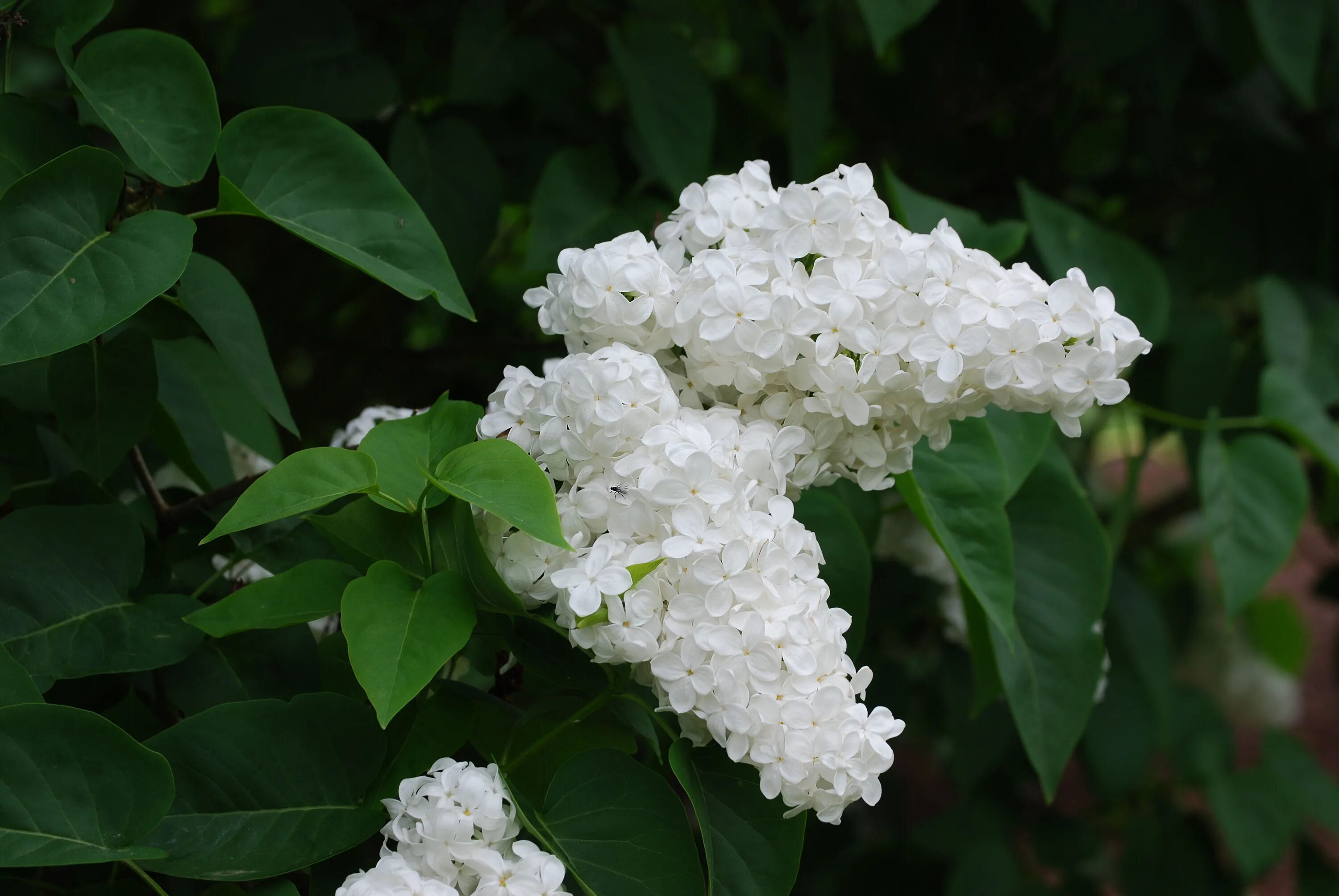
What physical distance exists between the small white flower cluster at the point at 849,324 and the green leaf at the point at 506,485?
0.10m

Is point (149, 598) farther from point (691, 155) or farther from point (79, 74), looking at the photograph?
point (691, 155)

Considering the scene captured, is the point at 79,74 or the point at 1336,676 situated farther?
the point at 1336,676

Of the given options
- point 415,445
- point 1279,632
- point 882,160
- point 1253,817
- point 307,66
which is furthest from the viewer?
point 1279,632

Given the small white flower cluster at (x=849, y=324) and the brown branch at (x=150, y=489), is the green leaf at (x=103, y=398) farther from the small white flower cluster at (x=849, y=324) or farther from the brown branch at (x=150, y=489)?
the small white flower cluster at (x=849, y=324)

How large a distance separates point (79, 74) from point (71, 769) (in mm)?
412

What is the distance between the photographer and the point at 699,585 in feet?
1.70

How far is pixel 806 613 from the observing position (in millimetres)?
525

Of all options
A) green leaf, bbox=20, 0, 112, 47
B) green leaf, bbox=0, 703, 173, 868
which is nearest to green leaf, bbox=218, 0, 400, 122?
green leaf, bbox=20, 0, 112, 47

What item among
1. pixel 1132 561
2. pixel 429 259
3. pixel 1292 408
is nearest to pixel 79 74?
pixel 429 259

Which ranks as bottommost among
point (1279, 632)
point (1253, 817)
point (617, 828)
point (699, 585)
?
point (1279, 632)

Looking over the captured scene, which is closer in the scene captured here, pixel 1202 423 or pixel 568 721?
pixel 568 721

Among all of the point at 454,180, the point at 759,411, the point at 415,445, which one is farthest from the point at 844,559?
the point at 454,180

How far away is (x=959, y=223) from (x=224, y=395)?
0.69m

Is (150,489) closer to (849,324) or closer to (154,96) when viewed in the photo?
(154,96)
